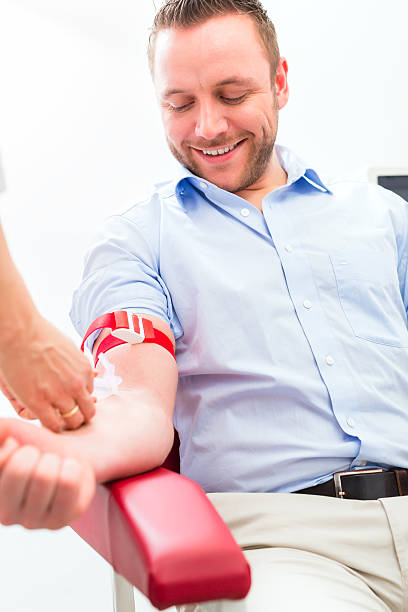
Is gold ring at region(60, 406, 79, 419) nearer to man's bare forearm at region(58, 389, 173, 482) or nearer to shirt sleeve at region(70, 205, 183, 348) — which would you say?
man's bare forearm at region(58, 389, 173, 482)

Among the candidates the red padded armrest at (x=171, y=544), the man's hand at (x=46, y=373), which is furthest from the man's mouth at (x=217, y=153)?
the red padded armrest at (x=171, y=544)

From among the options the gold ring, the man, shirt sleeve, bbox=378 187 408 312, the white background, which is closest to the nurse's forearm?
the man

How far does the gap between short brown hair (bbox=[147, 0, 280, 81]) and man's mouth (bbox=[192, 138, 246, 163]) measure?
0.19 metres

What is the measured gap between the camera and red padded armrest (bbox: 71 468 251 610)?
25.8 inches

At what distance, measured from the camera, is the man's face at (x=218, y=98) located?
1.35m

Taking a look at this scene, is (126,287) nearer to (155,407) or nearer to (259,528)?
(155,407)

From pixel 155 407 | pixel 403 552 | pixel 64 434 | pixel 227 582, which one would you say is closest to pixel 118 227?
pixel 155 407

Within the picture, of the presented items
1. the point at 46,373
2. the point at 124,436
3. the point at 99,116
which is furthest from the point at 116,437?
the point at 99,116

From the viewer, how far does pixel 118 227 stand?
1.36m

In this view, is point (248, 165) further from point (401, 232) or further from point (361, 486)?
point (361, 486)

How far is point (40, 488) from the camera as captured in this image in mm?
649

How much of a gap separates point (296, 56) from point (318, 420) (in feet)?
5.70

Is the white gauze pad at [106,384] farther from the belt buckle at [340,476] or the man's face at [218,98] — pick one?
the man's face at [218,98]

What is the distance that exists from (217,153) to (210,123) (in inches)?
3.2
